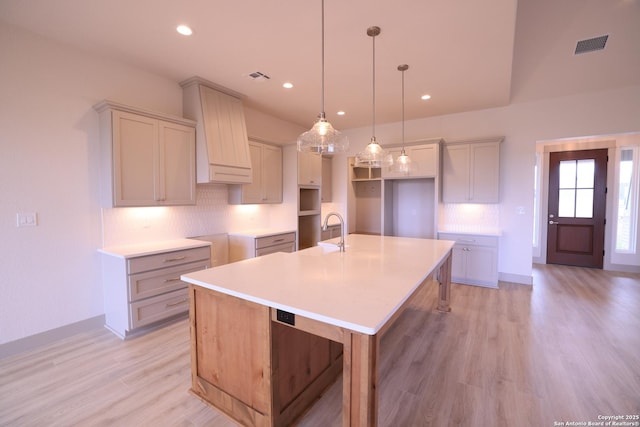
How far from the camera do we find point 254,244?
3791 millimetres

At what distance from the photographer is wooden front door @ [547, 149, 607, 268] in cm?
508

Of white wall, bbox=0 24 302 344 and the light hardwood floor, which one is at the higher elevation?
white wall, bbox=0 24 302 344

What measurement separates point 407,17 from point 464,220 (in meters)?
3.54

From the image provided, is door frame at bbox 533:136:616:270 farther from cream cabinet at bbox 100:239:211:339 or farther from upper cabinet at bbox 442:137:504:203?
cream cabinet at bbox 100:239:211:339

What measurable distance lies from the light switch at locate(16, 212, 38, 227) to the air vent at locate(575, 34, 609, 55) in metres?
5.65

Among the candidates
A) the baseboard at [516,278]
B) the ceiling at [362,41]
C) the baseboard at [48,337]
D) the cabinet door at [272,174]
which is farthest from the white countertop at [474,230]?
the baseboard at [48,337]

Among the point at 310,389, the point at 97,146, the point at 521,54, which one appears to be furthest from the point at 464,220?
the point at 97,146

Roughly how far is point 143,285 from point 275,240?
1808mm

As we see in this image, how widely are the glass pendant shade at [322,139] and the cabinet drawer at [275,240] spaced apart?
1.97 metres

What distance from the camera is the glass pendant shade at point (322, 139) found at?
2080 millimetres

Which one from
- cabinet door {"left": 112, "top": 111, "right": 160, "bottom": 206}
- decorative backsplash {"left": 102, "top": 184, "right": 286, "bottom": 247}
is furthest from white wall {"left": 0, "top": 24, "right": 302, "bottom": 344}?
cabinet door {"left": 112, "top": 111, "right": 160, "bottom": 206}

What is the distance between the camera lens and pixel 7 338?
235cm

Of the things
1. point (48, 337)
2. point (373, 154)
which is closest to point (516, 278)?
point (373, 154)

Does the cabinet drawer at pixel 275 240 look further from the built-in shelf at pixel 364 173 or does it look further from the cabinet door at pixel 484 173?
the cabinet door at pixel 484 173
